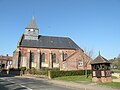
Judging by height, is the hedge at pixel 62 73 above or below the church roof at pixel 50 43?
below

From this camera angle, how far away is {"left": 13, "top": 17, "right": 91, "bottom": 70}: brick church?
56806 mm

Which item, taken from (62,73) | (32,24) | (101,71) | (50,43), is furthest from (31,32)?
(101,71)

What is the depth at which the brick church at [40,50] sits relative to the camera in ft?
186

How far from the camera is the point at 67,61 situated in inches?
1993

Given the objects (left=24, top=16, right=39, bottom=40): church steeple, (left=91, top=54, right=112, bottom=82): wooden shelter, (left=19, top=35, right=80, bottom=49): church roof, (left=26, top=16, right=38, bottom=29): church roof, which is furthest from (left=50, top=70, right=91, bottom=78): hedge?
(left=26, top=16, right=38, bottom=29): church roof

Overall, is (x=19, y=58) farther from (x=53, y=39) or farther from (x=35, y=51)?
(x=53, y=39)

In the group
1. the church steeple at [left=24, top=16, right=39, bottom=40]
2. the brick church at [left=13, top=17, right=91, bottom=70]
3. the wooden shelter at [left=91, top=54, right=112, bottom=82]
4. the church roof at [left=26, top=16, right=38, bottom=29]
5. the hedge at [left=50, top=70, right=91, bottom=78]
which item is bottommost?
the hedge at [left=50, top=70, right=91, bottom=78]

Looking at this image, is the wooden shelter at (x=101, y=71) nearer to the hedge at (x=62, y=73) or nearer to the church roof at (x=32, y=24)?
the hedge at (x=62, y=73)

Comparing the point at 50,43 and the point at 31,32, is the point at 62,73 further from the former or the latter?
the point at 31,32

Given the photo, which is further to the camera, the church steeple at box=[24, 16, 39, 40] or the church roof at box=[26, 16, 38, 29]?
the church roof at box=[26, 16, 38, 29]

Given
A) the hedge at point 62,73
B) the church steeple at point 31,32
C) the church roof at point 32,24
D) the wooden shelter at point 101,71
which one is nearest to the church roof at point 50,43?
the church steeple at point 31,32

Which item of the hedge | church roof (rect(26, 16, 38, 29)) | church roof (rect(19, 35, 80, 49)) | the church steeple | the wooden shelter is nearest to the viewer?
the wooden shelter

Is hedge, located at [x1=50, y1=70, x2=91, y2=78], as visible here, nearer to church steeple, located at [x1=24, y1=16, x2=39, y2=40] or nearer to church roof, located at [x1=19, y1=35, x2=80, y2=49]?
church roof, located at [x1=19, y1=35, x2=80, y2=49]

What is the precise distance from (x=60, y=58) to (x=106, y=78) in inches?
1462
